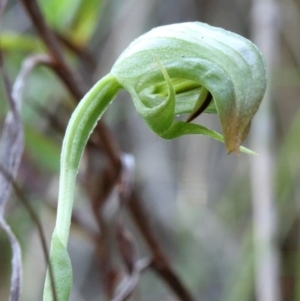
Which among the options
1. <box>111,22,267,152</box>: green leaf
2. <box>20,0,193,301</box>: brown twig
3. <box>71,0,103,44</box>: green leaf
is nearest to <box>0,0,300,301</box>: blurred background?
<box>71,0,103,44</box>: green leaf

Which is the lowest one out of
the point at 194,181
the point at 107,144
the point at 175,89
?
the point at 194,181

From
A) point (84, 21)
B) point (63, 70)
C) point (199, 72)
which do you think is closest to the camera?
point (199, 72)

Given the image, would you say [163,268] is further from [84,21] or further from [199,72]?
[199,72]

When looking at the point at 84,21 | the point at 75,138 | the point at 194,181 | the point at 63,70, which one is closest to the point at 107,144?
the point at 63,70

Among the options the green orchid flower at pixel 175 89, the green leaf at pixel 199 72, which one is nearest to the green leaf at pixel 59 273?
the green orchid flower at pixel 175 89

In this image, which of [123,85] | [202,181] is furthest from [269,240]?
[123,85]

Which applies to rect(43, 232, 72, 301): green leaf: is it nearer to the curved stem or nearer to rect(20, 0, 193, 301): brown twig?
the curved stem
